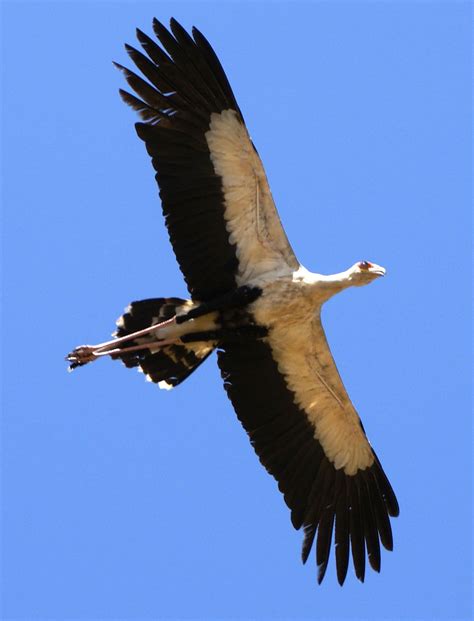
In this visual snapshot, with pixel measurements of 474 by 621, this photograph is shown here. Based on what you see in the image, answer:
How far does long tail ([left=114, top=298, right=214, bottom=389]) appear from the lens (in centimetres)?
1452

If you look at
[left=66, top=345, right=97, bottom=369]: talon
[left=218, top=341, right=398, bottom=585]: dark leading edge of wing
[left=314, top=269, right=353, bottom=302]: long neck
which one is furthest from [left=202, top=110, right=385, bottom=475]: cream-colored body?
[left=66, top=345, right=97, bottom=369]: talon

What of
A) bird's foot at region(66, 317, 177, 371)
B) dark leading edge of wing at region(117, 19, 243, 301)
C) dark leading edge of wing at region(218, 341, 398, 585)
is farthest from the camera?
dark leading edge of wing at region(218, 341, 398, 585)

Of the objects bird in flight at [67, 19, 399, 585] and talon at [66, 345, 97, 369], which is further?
talon at [66, 345, 97, 369]

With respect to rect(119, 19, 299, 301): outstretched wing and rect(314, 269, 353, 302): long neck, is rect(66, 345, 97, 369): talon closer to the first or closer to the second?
rect(119, 19, 299, 301): outstretched wing

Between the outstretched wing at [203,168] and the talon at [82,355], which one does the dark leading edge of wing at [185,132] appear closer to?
the outstretched wing at [203,168]

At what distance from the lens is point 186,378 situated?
582 inches

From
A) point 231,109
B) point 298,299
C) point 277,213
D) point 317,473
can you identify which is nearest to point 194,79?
point 231,109

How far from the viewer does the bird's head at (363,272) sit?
14289 mm

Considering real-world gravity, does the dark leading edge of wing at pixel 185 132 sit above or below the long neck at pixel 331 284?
above

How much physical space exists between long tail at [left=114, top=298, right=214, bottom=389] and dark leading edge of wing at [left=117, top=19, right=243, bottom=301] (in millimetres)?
548

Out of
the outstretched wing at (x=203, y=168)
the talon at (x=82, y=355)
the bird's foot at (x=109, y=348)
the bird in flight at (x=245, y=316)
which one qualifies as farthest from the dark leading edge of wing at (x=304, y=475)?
the talon at (x=82, y=355)

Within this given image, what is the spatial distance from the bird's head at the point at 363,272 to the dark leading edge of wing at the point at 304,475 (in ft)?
4.07

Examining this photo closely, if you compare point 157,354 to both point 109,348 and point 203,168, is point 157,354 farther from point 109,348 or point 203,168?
point 203,168

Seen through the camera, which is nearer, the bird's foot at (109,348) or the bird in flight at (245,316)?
the bird in flight at (245,316)
